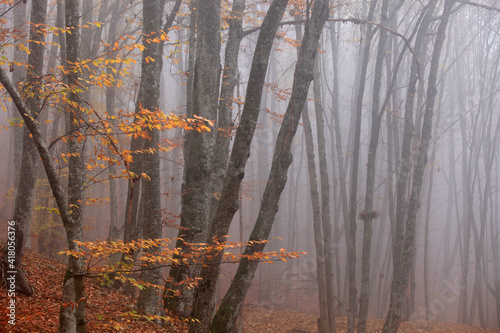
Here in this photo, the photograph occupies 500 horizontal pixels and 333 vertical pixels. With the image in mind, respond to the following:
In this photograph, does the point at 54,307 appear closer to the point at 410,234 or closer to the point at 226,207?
the point at 226,207

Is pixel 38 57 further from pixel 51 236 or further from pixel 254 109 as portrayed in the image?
pixel 51 236

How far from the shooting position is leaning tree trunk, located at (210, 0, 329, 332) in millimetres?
4410

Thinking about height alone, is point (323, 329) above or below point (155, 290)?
below

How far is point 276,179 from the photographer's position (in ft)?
15.2

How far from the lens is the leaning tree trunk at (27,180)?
5.57m

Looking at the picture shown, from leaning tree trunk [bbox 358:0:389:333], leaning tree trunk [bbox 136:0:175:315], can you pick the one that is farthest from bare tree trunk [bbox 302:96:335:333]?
leaning tree trunk [bbox 136:0:175:315]

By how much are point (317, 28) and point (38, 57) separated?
4.63 metres

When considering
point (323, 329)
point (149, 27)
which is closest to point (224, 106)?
point (149, 27)

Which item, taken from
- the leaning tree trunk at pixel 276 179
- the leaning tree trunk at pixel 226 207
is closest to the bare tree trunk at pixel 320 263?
the leaning tree trunk at pixel 276 179

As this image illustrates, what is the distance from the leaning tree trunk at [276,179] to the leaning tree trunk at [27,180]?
10.5 feet

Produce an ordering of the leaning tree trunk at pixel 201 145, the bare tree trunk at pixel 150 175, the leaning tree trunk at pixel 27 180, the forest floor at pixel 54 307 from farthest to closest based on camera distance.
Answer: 1. the bare tree trunk at pixel 150 175
2. the leaning tree trunk at pixel 201 145
3. the leaning tree trunk at pixel 27 180
4. the forest floor at pixel 54 307

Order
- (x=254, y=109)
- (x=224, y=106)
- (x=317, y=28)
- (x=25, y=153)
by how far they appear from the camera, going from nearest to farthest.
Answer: (x=254, y=109), (x=317, y=28), (x=25, y=153), (x=224, y=106)

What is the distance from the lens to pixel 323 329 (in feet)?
32.0

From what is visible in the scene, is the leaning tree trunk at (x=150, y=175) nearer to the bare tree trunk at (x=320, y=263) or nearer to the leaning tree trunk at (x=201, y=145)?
the leaning tree trunk at (x=201, y=145)
